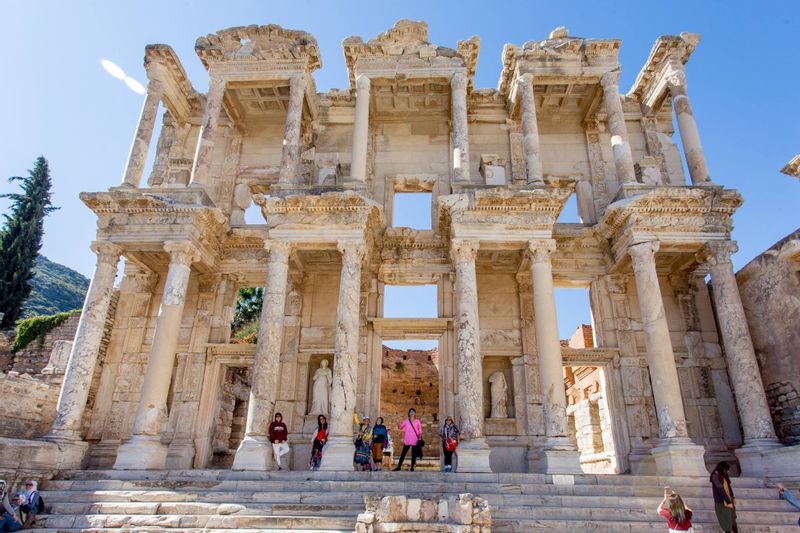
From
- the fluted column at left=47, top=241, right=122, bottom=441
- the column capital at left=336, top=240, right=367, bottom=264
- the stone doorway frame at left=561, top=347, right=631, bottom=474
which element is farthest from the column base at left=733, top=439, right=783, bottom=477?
the fluted column at left=47, top=241, right=122, bottom=441

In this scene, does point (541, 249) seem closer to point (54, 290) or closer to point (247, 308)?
point (247, 308)

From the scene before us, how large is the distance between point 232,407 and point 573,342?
14.8 m

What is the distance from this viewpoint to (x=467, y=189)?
13.9 meters

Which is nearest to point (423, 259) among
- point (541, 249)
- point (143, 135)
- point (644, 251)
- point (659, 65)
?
point (541, 249)

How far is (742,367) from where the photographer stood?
A: 40.2 feet

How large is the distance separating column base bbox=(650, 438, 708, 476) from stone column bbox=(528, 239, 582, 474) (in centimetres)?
195

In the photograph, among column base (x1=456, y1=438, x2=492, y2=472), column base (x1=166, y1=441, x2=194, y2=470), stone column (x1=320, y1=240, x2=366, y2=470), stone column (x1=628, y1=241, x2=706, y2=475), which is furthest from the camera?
column base (x1=166, y1=441, x2=194, y2=470)

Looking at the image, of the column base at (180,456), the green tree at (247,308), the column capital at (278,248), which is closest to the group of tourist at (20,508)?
the column base at (180,456)

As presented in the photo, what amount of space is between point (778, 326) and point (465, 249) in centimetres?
826

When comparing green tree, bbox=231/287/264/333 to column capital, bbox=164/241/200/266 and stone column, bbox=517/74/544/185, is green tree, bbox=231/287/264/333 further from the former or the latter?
stone column, bbox=517/74/544/185

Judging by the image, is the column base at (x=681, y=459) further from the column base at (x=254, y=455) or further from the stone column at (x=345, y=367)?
the column base at (x=254, y=455)

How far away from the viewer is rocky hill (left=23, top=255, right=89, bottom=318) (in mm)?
48188

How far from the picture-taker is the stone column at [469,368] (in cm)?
1137

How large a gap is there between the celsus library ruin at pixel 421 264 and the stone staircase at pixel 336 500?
46cm
